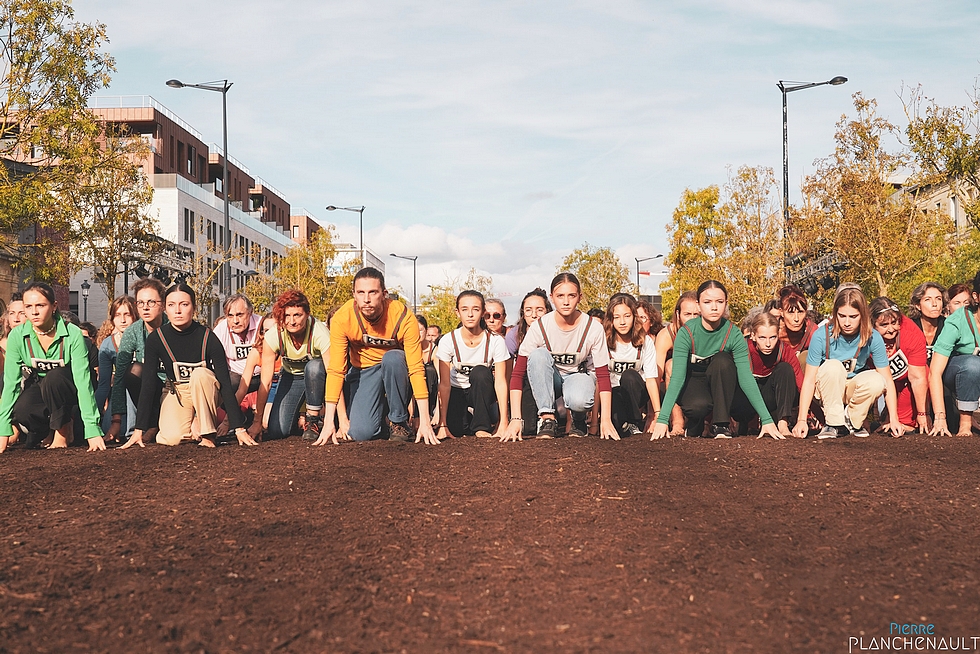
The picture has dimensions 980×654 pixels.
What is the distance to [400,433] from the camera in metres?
7.97

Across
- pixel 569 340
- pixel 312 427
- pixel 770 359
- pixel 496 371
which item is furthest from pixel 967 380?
pixel 312 427

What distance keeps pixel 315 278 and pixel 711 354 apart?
39953mm

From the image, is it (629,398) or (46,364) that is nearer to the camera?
(46,364)

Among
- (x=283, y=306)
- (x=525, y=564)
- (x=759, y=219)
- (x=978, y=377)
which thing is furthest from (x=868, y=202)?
(x=525, y=564)

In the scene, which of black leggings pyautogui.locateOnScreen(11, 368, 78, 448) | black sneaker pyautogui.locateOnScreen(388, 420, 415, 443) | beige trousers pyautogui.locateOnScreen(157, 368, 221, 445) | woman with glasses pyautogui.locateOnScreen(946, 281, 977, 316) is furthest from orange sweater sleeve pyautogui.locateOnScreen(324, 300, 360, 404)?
woman with glasses pyautogui.locateOnScreen(946, 281, 977, 316)

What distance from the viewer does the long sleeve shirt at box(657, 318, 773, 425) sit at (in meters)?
7.71

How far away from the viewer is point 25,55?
19.8 m

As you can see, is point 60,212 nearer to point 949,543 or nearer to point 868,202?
point 868,202

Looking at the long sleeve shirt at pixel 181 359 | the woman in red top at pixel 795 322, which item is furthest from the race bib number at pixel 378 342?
the woman in red top at pixel 795 322

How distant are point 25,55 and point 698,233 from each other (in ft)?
88.1

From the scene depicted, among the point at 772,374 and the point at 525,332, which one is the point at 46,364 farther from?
the point at 772,374

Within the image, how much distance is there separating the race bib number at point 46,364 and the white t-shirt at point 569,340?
3942 millimetres

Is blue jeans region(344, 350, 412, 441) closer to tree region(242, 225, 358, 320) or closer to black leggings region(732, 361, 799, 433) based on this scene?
black leggings region(732, 361, 799, 433)

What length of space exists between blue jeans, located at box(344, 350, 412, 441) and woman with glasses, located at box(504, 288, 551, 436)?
1.12 m
